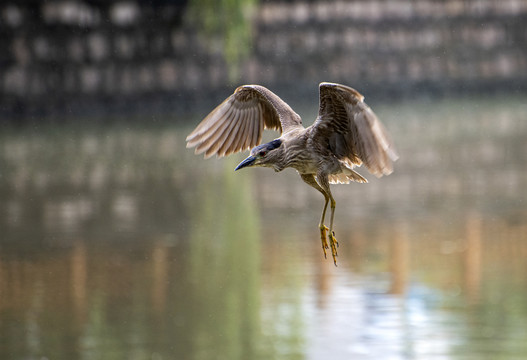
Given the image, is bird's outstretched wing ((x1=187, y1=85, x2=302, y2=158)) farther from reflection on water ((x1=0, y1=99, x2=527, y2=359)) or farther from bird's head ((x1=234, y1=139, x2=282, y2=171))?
reflection on water ((x1=0, y1=99, x2=527, y2=359))

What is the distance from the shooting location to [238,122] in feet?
20.5

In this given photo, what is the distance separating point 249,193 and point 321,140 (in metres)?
11.1

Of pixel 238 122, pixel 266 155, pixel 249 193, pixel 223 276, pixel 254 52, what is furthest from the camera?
pixel 254 52

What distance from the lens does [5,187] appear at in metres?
16.8

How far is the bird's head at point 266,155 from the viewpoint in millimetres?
5105

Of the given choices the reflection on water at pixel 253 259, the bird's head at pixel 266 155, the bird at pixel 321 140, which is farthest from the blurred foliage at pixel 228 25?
the bird's head at pixel 266 155

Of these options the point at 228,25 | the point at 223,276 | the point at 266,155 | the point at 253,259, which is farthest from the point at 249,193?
the point at 266,155

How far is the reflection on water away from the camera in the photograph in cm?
971

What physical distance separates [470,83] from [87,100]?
369 inches

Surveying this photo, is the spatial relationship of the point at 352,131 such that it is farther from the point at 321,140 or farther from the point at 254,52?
the point at 254,52

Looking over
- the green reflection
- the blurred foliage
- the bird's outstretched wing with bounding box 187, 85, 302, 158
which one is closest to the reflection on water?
the green reflection

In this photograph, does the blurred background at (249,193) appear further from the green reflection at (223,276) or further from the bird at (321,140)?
the bird at (321,140)

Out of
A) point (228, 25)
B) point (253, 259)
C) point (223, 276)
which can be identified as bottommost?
point (223, 276)

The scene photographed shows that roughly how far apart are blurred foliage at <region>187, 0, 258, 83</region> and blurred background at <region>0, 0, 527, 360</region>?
79 millimetres
